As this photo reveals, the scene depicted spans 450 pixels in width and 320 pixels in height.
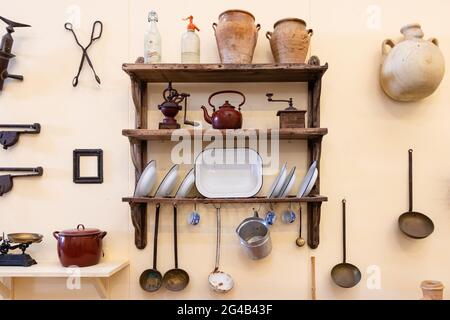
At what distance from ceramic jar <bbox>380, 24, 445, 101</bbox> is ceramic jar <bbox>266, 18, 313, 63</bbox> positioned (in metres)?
0.38

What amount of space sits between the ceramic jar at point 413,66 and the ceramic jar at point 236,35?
604 mm

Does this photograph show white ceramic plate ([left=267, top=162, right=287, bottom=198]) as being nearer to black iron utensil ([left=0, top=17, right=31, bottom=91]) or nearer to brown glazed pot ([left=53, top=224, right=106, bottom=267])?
brown glazed pot ([left=53, top=224, right=106, bottom=267])

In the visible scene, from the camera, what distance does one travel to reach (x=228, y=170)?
1.70 m

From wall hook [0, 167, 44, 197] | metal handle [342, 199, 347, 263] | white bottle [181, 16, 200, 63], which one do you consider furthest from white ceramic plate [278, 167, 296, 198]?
wall hook [0, 167, 44, 197]

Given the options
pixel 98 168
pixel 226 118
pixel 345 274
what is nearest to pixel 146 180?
pixel 98 168

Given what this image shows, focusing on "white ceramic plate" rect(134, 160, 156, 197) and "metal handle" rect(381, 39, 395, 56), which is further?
"metal handle" rect(381, 39, 395, 56)

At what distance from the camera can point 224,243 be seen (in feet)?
5.71

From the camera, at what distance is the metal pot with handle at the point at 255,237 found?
1595mm

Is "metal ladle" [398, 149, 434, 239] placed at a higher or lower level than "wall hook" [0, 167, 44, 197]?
lower

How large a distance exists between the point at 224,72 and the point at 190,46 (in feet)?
0.60

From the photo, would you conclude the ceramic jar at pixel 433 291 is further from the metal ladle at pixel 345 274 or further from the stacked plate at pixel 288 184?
the stacked plate at pixel 288 184

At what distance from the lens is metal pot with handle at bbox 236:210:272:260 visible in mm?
1595
